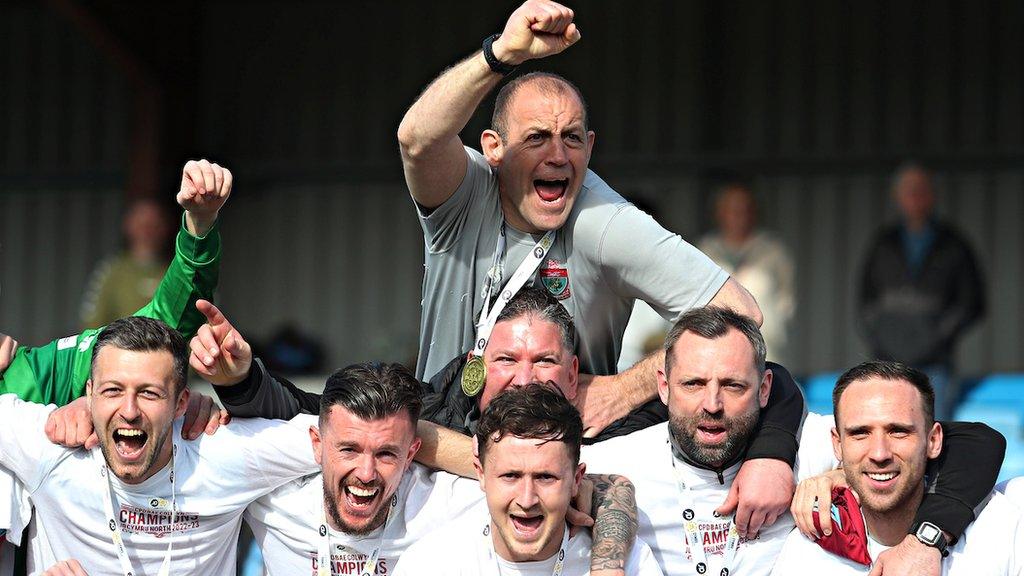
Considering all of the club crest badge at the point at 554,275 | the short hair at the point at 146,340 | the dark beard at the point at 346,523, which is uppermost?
the club crest badge at the point at 554,275

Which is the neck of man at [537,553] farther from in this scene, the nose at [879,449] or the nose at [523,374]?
the nose at [879,449]

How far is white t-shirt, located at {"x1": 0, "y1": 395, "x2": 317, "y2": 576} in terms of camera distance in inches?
203

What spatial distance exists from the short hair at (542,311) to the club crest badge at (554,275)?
98 mm

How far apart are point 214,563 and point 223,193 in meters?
1.34

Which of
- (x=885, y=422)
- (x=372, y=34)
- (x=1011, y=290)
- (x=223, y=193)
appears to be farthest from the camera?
(x=372, y=34)

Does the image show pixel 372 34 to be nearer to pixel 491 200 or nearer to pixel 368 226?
pixel 368 226

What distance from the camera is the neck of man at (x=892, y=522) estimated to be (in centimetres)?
486

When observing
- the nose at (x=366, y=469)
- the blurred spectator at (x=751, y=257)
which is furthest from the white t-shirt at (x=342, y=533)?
the blurred spectator at (x=751, y=257)

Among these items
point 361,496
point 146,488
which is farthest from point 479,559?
point 146,488

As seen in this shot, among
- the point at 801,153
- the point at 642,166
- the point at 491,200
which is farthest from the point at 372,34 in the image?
the point at 491,200

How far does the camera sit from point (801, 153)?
13.5m

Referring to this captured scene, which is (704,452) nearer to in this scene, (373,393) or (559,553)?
(559,553)

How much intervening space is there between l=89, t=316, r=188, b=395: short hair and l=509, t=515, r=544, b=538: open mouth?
4.19 feet

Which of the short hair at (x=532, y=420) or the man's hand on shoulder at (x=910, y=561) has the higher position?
the short hair at (x=532, y=420)
